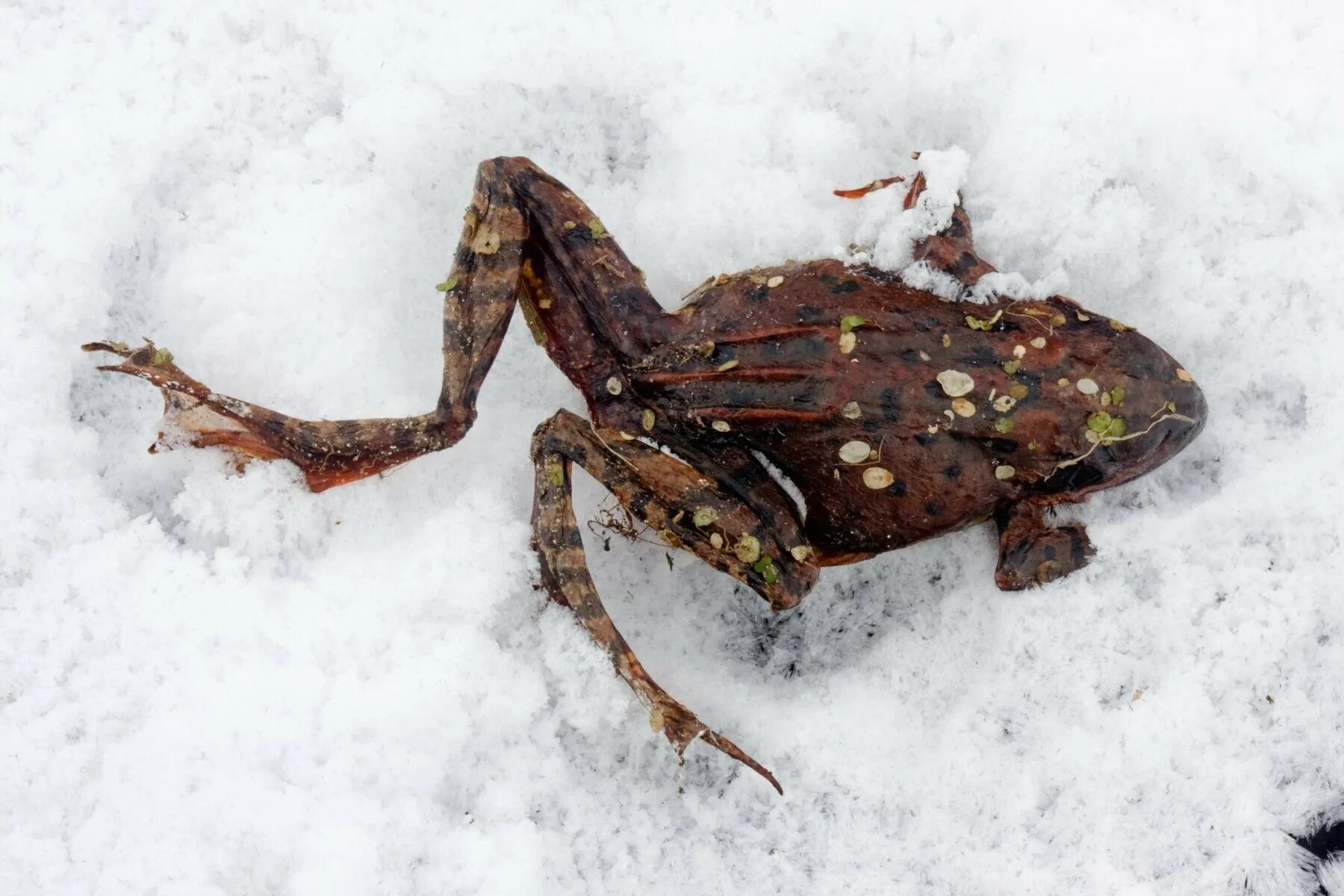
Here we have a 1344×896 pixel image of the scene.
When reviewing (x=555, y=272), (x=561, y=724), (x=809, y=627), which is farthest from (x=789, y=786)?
(x=555, y=272)

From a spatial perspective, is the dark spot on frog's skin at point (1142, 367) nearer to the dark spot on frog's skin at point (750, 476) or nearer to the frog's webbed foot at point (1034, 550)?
the frog's webbed foot at point (1034, 550)

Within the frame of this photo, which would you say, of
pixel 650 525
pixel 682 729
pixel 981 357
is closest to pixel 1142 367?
pixel 981 357

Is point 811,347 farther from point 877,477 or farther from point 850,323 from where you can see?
point 877,477

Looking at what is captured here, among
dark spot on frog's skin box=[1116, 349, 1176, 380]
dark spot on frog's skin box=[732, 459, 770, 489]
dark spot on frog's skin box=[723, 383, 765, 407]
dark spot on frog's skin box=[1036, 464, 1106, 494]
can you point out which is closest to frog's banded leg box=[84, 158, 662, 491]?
dark spot on frog's skin box=[723, 383, 765, 407]

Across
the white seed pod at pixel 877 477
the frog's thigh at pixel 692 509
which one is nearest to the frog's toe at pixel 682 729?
the frog's thigh at pixel 692 509

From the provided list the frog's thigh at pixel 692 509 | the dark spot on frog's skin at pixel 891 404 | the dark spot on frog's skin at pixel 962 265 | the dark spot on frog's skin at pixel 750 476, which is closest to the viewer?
the dark spot on frog's skin at pixel 891 404

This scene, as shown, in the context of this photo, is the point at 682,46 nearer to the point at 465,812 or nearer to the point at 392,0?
the point at 392,0
